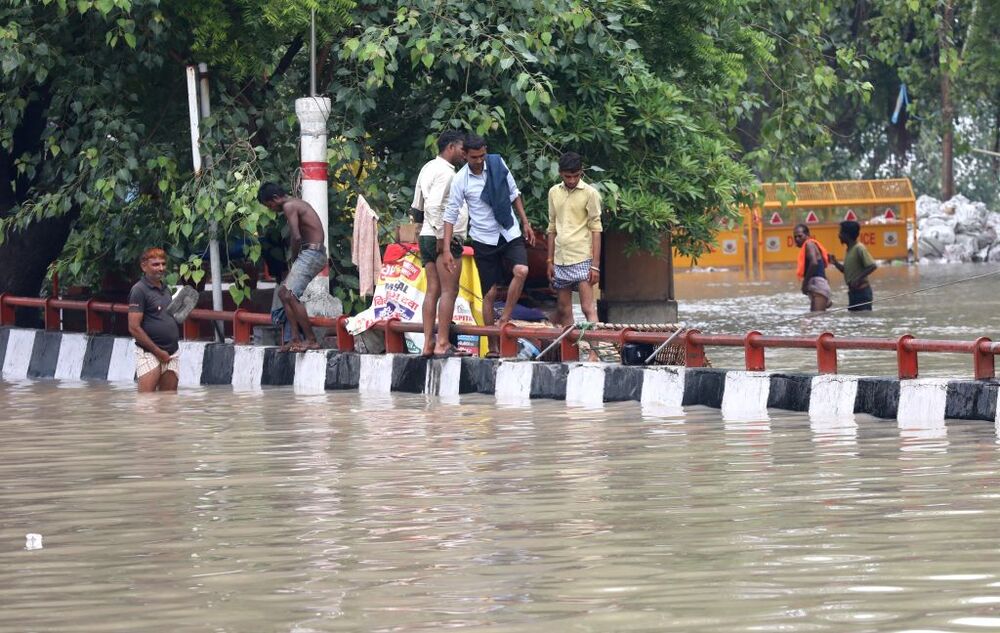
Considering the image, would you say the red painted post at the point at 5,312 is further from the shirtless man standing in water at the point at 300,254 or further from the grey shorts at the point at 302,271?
the grey shorts at the point at 302,271

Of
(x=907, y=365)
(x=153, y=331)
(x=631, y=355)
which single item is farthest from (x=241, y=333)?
(x=907, y=365)

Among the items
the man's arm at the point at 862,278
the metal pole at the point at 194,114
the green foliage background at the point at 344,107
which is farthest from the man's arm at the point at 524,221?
the man's arm at the point at 862,278

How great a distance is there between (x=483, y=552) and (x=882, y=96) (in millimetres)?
39975

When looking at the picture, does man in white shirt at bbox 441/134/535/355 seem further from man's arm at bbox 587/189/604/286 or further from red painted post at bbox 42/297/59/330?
red painted post at bbox 42/297/59/330

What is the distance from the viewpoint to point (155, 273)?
47.4ft

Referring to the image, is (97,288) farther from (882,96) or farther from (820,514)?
(882,96)

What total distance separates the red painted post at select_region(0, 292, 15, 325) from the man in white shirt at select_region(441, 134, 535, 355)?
5711 mm

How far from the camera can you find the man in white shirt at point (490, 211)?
528 inches

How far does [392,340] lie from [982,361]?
4814 millimetres

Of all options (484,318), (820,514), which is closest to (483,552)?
(820,514)

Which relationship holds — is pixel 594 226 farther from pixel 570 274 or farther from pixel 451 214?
pixel 451 214

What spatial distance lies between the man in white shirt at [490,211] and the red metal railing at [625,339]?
0.45 metres

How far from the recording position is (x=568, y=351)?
13164 millimetres

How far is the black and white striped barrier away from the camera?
1091cm
